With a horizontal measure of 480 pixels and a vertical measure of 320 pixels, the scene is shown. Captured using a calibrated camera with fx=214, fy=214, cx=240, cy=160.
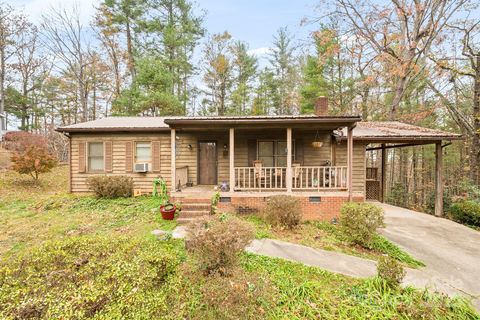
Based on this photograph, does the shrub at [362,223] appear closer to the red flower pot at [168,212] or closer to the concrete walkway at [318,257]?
the concrete walkway at [318,257]

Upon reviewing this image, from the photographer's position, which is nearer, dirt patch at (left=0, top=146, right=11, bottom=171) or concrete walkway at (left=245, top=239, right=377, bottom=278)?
concrete walkway at (left=245, top=239, right=377, bottom=278)

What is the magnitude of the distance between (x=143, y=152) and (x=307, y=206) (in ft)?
23.0

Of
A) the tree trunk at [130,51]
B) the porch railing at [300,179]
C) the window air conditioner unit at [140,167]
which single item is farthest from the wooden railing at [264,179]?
the tree trunk at [130,51]

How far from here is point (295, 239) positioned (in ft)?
17.1

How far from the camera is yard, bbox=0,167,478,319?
1965 millimetres

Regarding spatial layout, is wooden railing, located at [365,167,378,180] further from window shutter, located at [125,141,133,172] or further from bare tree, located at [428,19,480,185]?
window shutter, located at [125,141,133,172]

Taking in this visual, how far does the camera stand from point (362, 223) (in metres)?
4.82

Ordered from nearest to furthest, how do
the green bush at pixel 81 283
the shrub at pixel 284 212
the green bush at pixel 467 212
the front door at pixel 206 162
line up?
the green bush at pixel 81 283 → the shrub at pixel 284 212 → the green bush at pixel 467 212 → the front door at pixel 206 162

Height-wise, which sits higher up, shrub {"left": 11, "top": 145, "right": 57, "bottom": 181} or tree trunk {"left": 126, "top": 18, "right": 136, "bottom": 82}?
tree trunk {"left": 126, "top": 18, "right": 136, "bottom": 82}

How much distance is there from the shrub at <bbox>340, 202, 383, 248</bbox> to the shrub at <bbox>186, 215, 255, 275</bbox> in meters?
2.77

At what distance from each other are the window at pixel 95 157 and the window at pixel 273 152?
6.88 meters

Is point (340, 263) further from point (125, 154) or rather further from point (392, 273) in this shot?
point (125, 154)

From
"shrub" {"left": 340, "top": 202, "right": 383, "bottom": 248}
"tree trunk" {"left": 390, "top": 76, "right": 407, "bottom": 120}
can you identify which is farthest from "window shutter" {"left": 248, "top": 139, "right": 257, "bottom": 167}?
"tree trunk" {"left": 390, "top": 76, "right": 407, "bottom": 120}

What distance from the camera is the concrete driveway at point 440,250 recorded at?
142 inches
